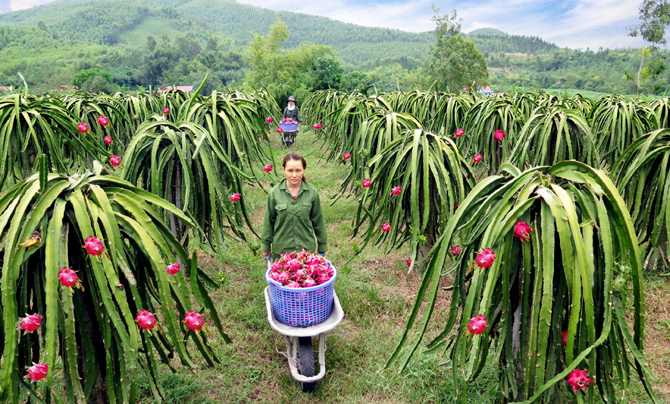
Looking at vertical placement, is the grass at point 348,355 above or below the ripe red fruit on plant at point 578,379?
below

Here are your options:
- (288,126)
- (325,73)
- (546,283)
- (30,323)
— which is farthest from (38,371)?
(325,73)

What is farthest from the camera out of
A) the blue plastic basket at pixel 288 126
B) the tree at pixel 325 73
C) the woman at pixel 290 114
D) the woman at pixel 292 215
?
the tree at pixel 325 73

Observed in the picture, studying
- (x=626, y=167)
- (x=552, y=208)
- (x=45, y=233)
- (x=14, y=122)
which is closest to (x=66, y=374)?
(x=45, y=233)

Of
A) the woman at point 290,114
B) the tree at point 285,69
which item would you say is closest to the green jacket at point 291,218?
the woman at point 290,114

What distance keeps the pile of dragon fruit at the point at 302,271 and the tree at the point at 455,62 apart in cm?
2788

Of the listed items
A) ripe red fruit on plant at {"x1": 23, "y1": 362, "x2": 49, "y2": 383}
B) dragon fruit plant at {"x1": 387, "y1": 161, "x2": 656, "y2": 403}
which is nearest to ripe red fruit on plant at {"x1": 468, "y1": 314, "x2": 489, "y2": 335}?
dragon fruit plant at {"x1": 387, "y1": 161, "x2": 656, "y2": 403}

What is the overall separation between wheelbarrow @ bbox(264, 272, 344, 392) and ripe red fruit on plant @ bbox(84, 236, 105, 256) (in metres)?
1.17

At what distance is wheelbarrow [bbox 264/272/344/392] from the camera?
2.31 metres

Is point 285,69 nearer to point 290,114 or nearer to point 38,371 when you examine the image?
point 290,114

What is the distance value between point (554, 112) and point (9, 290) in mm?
4301

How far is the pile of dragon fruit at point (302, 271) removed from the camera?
2.32 meters

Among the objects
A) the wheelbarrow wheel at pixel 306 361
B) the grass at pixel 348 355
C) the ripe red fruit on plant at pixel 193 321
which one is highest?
the ripe red fruit on plant at pixel 193 321

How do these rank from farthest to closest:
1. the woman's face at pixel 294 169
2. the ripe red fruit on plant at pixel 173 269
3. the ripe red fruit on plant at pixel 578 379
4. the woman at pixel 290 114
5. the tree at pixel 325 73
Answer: the tree at pixel 325 73, the woman at pixel 290 114, the woman's face at pixel 294 169, the ripe red fruit on plant at pixel 173 269, the ripe red fruit on plant at pixel 578 379

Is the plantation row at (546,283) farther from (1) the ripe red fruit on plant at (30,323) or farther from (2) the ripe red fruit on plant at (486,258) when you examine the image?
(1) the ripe red fruit on plant at (30,323)
